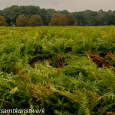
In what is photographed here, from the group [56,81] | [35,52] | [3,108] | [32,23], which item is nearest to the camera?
[3,108]

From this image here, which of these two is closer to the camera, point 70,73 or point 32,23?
point 70,73

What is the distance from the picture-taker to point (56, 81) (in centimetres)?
124

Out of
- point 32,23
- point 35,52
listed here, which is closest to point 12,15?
point 32,23

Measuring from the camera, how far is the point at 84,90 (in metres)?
1.08

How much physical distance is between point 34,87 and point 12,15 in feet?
211

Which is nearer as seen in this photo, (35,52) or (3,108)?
(3,108)

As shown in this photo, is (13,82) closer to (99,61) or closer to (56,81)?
(56,81)

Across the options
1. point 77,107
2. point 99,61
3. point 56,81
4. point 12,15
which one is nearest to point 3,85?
point 56,81

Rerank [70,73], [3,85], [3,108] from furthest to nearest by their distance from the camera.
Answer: [70,73], [3,85], [3,108]

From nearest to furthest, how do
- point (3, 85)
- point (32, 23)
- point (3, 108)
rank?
point (3, 108), point (3, 85), point (32, 23)

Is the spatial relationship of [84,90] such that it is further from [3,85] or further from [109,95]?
[3,85]

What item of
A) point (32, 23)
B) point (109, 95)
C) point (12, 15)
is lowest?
point (109, 95)

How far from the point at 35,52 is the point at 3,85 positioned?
1345 millimetres

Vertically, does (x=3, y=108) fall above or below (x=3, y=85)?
below
